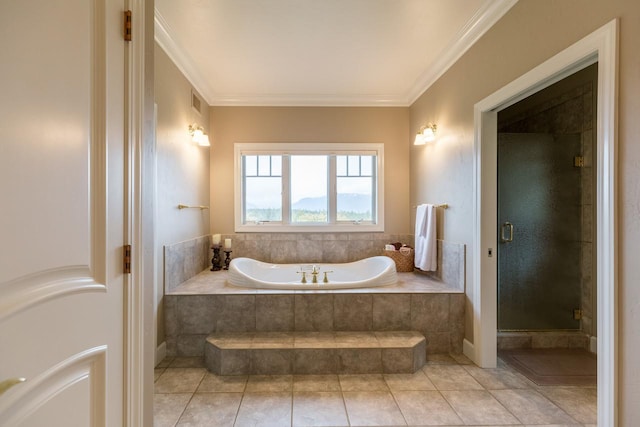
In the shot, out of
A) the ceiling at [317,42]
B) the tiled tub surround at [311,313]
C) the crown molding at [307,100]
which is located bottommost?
the tiled tub surround at [311,313]

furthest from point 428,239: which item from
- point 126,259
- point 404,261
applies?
point 126,259

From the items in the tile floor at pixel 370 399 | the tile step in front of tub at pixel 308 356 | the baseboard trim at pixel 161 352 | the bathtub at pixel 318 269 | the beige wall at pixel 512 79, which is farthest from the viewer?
the bathtub at pixel 318 269

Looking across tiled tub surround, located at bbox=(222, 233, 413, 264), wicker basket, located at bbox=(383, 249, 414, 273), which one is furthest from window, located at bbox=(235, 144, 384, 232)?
wicker basket, located at bbox=(383, 249, 414, 273)

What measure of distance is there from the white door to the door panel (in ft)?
9.86

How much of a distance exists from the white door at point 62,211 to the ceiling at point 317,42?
1.57 metres

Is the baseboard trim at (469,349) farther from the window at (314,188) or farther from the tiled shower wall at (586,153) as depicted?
the window at (314,188)

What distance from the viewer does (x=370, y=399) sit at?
2012mm

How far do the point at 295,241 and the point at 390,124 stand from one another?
6.23 feet

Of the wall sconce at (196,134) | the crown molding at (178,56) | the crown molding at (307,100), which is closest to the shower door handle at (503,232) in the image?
the crown molding at (307,100)

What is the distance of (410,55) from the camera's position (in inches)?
110

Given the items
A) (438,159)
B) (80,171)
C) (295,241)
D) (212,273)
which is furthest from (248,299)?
(438,159)

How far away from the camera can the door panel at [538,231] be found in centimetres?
284

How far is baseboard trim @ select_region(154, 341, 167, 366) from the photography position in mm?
2420

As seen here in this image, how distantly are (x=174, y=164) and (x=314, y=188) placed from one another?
1714 millimetres
